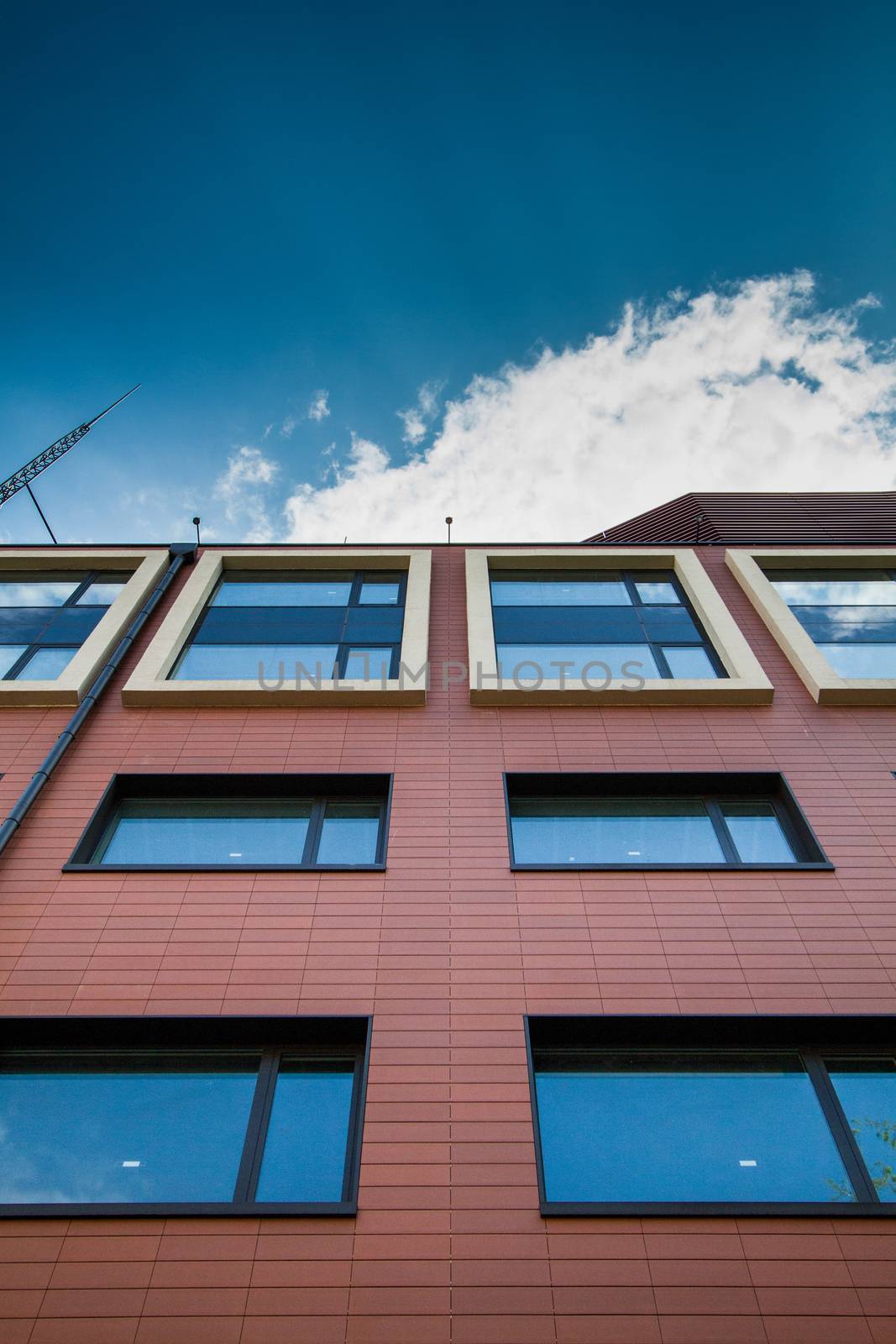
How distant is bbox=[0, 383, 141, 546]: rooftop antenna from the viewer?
2012cm

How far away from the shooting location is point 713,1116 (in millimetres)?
7340

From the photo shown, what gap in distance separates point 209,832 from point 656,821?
19.3 feet

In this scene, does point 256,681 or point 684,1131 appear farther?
point 256,681

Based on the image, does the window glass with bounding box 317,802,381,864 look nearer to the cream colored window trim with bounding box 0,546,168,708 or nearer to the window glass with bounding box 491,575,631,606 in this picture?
the cream colored window trim with bounding box 0,546,168,708

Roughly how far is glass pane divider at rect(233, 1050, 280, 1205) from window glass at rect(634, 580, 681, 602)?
33.2ft

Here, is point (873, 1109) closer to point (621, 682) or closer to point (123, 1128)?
point (621, 682)

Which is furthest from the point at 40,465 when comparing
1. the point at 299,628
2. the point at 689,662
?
the point at 689,662

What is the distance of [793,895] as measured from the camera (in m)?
8.97

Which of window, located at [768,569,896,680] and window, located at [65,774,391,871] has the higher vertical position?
window, located at [768,569,896,680]

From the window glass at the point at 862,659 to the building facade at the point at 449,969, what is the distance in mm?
107

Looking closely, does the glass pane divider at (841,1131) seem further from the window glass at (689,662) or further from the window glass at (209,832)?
the window glass at (689,662)

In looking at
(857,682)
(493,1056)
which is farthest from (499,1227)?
(857,682)

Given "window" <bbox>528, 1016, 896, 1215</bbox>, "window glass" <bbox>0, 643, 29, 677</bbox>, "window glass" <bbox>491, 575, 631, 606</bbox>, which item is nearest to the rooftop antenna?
"window glass" <bbox>0, 643, 29, 677</bbox>

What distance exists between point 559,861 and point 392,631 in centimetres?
532
